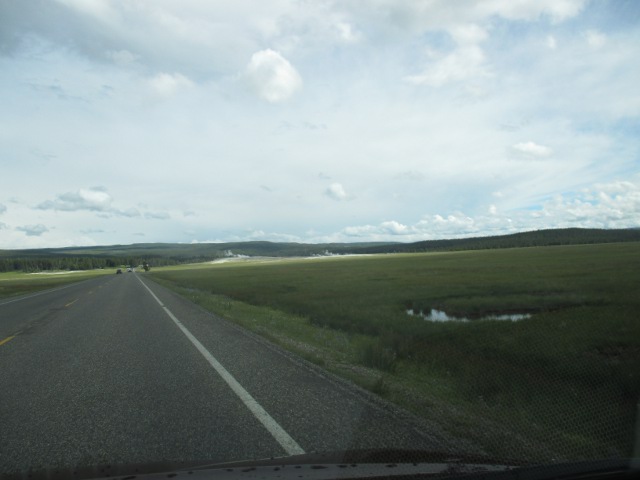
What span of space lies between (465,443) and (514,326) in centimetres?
1025

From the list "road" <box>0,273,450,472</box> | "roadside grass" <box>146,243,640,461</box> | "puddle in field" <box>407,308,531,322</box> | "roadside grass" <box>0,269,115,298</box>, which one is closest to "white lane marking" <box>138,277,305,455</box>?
"road" <box>0,273,450,472</box>

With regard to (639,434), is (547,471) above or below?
above

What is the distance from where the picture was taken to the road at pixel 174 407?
14.9 feet

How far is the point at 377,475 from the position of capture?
12.0 ft

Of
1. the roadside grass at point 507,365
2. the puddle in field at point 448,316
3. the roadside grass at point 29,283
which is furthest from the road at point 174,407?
the roadside grass at point 29,283

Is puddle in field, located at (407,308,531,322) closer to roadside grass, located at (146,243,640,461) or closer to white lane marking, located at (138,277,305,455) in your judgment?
roadside grass, located at (146,243,640,461)

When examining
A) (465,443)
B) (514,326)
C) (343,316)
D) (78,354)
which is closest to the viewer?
(465,443)

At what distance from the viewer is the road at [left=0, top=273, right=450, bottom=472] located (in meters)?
4.54

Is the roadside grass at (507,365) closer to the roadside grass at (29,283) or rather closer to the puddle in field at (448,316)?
the puddle in field at (448,316)

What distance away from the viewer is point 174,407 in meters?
5.93

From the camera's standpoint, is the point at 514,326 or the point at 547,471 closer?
the point at 547,471

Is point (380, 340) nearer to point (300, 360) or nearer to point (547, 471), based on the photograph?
point (300, 360)

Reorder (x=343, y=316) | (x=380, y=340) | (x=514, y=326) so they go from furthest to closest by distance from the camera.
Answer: (x=343, y=316), (x=514, y=326), (x=380, y=340)

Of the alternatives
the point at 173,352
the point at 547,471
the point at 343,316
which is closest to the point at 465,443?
the point at 547,471
